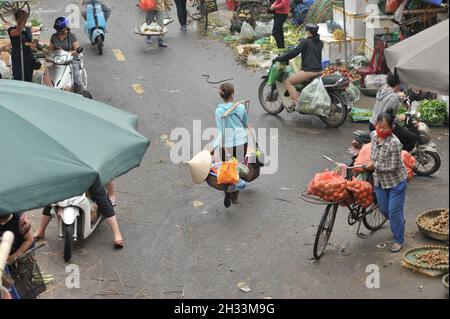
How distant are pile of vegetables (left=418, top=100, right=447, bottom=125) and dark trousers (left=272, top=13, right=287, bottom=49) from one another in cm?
547

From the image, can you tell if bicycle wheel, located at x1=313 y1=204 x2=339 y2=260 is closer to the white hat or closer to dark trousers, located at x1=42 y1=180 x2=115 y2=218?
the white hat

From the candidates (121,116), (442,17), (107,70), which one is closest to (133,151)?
(121,116)

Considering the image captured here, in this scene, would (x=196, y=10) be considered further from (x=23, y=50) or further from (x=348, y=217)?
(x=348, y=217)

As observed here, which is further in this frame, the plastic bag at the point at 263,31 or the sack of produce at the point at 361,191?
the plastic bag at the point at 263,31

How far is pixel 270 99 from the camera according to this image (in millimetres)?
13445

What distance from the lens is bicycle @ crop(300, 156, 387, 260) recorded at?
8305mm

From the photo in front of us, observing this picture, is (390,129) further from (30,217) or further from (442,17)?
(442,17)

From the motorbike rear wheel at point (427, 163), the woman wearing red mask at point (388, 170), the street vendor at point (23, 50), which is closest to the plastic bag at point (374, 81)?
the motorbike rear wheel at point (427, 163)

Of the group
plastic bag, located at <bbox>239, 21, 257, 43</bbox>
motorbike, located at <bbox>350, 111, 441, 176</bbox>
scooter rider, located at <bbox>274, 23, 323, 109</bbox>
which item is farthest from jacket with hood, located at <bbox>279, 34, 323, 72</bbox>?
plastic bag, located at <bbox>239, 21, 257, 43</bbox>

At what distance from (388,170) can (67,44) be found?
24.4 ft

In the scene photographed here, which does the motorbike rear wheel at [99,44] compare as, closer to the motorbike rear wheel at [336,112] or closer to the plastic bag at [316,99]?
the plastic bag at [316,99]

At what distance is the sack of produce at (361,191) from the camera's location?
837 centimetres

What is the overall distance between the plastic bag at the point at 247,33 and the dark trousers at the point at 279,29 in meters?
1.34

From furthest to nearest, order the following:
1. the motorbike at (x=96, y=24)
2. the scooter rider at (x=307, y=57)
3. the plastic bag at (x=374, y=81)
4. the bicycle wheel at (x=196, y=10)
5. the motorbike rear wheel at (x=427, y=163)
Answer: the bicycle wheel at (x=196, y=10) < the motorbike at (x=96, y=24) < the plastic bag at (x=374, y=81) < the scooter rider at (x=307, y=57) < the motorbike rear wheel at (x=427, y=163)
